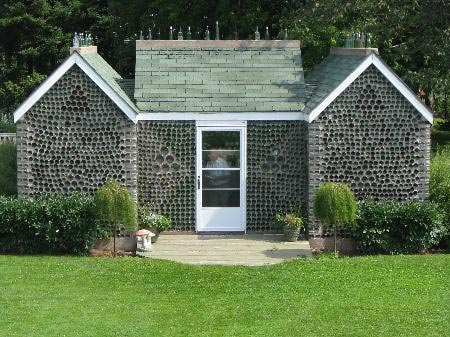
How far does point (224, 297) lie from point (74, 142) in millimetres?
5121

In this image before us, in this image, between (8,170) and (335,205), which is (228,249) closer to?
(335,205)

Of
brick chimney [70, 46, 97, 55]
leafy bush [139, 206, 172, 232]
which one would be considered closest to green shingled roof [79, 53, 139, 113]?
brick chimney [70, 46, 97, 55]

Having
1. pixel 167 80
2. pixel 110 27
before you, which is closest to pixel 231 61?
pixel 167 80

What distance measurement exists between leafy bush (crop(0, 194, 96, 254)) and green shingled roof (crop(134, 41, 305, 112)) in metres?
2.48

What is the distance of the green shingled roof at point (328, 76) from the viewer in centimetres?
1665

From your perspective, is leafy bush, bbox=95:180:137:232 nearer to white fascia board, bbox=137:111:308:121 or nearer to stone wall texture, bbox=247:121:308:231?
white fascia board, bbox=137:111:308:121

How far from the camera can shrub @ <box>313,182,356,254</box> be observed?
50.7 ft

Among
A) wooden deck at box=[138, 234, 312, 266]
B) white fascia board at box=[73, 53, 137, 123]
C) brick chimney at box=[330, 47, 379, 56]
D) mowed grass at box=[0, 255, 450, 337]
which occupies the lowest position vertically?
mowed grass at box=[0, 255, 450, 337]

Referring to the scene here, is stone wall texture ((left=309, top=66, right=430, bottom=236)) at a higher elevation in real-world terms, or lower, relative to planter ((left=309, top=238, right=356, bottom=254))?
higher

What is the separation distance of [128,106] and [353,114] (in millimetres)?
4132

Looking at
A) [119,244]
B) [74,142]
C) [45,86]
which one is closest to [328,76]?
[74,142]

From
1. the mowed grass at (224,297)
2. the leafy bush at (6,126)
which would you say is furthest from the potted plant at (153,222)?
the leafy bush at (6,126)

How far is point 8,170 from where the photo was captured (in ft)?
59.3

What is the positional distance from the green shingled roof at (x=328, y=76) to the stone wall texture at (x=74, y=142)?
3462 mm
